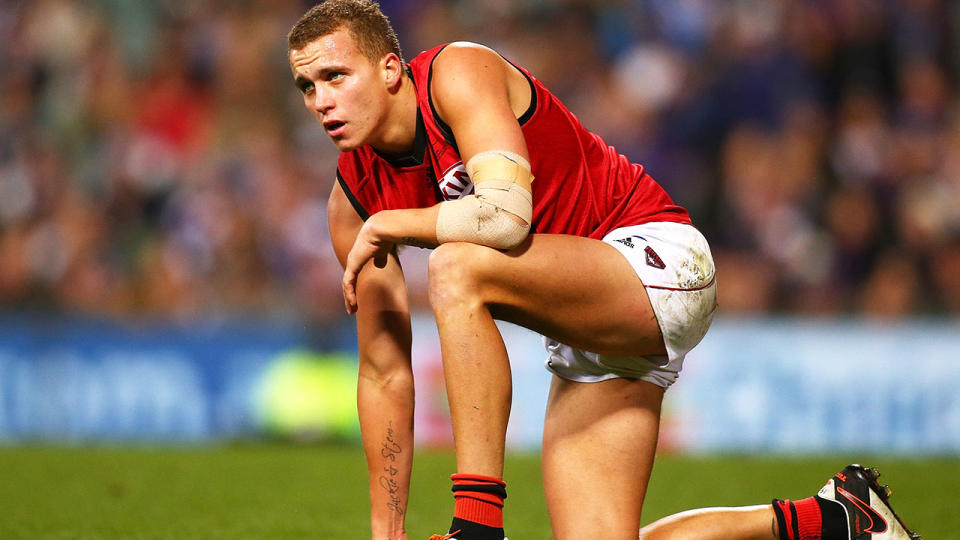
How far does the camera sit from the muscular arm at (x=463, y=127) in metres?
3.62

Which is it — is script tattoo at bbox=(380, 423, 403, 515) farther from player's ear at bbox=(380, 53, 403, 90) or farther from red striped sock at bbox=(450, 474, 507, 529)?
player's ear at bbox=(380, 53, 403, 90)

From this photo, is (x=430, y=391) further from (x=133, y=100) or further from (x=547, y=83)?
(x=133, y=100)

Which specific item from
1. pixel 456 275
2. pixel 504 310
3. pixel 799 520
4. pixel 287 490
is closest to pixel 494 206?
pixel 456 275

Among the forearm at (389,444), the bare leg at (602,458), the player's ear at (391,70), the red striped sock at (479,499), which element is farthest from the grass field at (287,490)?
the player's ear at (391,70)

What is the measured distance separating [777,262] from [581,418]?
20.8 ft

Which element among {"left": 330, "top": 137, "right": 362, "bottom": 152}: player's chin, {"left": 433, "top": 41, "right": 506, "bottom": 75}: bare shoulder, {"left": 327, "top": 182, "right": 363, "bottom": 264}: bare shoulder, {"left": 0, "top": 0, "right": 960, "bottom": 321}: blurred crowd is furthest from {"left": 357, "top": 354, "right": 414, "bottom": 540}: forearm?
{"left": 0, "top": 0, "right": 960, "bottom": 321}: blurred crowd

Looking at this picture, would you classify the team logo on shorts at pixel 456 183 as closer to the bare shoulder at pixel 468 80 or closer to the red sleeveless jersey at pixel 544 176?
the red sleeveless jersey at pixel 544 176

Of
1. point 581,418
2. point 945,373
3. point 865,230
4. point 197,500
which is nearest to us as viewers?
point 581,418

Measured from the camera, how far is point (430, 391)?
9.70 meters

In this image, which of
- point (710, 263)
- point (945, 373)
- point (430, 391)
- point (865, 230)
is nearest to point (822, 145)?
point (865, 230)

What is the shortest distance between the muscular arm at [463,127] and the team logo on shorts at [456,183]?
15 centimetres

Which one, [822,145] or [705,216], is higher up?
[822,145]

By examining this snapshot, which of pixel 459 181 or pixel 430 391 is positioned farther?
pixel 430 391

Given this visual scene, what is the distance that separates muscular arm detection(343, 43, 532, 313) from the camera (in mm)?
3615
